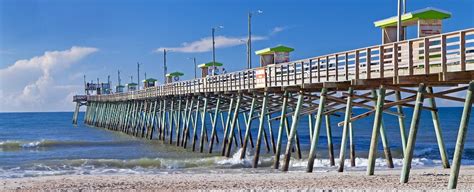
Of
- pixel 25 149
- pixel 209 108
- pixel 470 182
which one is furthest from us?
pixel 25 149

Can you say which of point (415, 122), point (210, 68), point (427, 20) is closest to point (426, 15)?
point (427, 20)

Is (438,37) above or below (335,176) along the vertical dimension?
above

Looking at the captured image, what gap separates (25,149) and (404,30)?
32010mm

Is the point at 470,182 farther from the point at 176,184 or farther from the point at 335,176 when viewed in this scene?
the point at 176,184

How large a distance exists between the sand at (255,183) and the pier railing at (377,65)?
2515 millimetres

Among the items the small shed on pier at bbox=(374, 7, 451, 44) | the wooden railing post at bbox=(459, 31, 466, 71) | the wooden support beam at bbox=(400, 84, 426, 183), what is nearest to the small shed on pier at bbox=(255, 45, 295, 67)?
the small shed on pier at bbox=(374, 7, 451, 44)

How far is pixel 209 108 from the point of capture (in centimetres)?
4128

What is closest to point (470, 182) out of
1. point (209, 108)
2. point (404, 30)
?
point (404, 30)

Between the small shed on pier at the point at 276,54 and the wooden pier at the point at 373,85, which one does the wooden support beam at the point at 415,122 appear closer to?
the wooden pier at the point at 373,85

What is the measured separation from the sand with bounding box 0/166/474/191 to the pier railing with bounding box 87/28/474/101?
2515 millimetres

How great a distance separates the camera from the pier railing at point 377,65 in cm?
1487

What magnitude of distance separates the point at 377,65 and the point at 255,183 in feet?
13.9

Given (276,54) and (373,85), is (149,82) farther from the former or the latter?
(373,85)

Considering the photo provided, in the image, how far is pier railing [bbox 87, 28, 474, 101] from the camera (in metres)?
14.9
